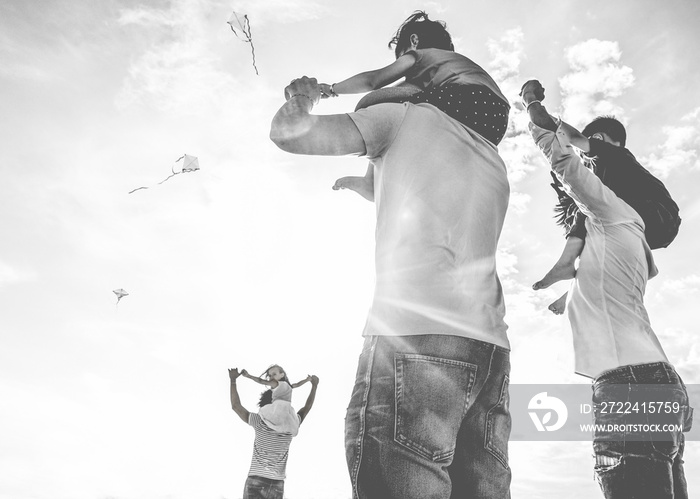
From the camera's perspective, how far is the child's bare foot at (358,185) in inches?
80.9

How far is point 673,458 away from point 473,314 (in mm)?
1974

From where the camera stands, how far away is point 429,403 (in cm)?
131

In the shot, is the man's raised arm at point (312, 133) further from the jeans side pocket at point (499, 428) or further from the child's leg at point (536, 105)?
the child's leg at point (536, 105)


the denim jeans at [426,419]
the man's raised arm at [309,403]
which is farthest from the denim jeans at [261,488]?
the denim jeans at [426,419]

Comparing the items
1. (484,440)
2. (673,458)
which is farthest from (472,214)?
(673,458)

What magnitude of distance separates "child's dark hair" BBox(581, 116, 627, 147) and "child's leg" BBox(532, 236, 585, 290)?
3.08 ft

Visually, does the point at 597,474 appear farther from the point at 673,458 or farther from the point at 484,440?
the point at 484,440

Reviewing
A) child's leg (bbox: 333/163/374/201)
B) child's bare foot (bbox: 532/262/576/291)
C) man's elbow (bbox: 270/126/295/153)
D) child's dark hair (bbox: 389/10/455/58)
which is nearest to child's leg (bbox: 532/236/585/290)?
child's bare foot (bbox: 532/262/576/291)

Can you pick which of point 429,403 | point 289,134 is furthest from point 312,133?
point 429,403

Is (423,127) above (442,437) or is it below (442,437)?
above

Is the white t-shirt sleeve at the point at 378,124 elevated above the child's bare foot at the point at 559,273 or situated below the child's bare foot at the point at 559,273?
below

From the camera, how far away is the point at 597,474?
8.89ft

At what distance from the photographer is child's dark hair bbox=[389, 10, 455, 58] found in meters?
2.31

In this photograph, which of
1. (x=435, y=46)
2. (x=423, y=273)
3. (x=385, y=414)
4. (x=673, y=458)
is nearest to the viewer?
(x=385, y=414)
